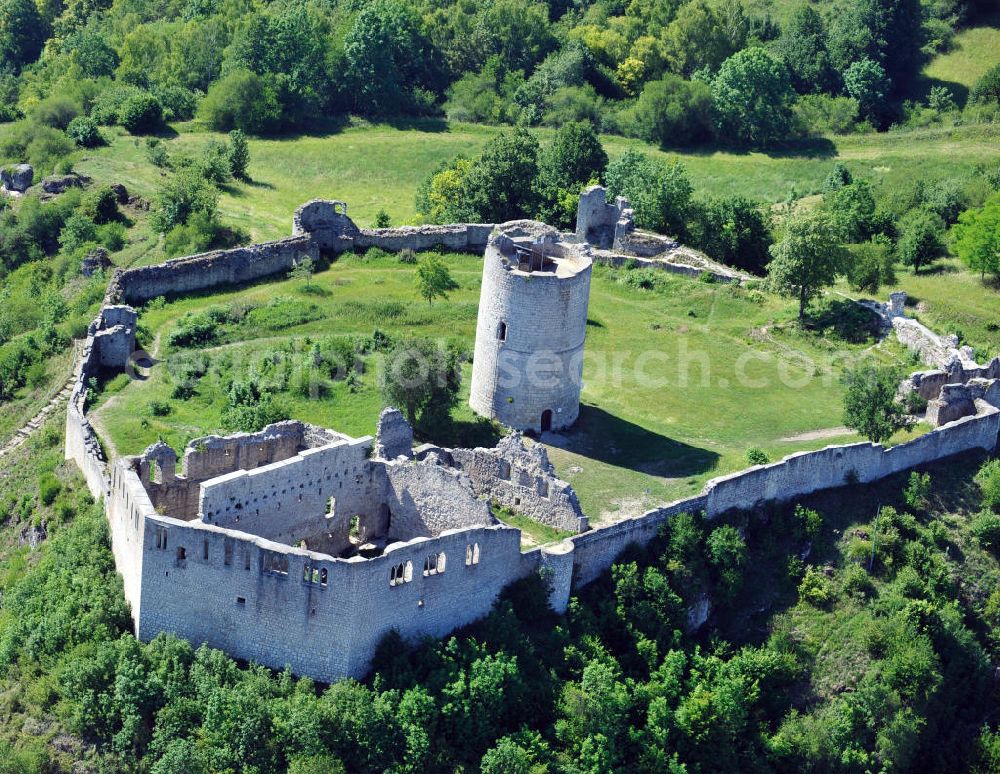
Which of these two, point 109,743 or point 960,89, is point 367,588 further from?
point 960,89

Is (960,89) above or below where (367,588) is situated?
above

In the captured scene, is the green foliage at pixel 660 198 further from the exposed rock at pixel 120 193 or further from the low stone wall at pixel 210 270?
the exposed rock at pixel 120 193

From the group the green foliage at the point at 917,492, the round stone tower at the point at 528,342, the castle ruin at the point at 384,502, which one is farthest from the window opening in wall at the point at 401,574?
the green foliage at the point at 917,492

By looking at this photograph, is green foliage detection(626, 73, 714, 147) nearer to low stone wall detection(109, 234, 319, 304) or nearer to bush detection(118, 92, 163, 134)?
bush detection(118, 92, 163, 134)

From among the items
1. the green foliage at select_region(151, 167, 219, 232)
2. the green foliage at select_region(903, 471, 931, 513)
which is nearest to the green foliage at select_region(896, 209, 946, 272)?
the green foliage at select_region(903, 471, 931, 513)

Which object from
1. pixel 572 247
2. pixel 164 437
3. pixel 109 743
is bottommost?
pixel 109 743

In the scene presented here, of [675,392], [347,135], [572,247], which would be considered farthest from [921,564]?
[347,135]

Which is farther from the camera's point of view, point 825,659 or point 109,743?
point 825,659

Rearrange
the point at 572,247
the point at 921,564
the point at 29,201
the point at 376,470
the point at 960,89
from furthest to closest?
the point at 960,89 < the point at 29,201 < the point at 572,247 < the point at 921,564 < the point at 376,470

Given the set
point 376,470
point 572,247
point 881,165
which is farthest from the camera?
point 881,165
